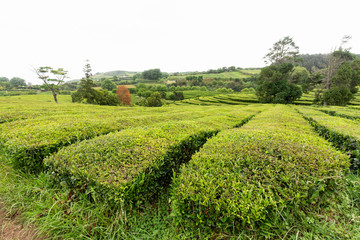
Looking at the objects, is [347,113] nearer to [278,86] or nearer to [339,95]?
[339,95]

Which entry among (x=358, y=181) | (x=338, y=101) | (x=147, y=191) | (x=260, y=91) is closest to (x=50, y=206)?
(x=147, y=191)

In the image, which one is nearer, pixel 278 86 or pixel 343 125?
pixel 343 125

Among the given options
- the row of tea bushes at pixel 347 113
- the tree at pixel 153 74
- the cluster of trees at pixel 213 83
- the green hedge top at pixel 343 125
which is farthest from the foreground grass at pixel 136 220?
the tree at pixel 153 74

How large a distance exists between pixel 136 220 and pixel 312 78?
1597 inches

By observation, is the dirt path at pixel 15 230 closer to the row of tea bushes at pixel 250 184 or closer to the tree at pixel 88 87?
the row of tea bushes at pixel 250 184

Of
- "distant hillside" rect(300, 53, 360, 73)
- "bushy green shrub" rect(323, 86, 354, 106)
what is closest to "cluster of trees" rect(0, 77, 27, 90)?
"bushy green shrub" rect(323, 86, 354, 106)

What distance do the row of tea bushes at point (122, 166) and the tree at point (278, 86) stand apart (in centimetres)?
3563

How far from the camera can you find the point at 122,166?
2.44m

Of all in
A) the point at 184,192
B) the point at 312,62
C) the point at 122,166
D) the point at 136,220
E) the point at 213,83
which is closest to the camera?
the point at 184,192

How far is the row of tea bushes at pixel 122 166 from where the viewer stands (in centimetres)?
210

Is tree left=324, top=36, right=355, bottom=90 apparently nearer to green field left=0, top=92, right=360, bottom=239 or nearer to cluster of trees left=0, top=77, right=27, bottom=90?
green field left=0, top=92, right=360, bottom=239

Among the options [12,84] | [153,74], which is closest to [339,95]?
[153,74]

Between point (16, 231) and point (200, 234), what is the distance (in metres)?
2.85

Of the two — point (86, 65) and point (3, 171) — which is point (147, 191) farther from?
point (86, 65)
